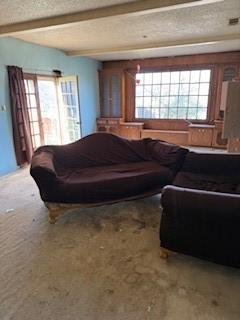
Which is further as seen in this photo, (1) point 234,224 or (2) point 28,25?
(2) point 28,25

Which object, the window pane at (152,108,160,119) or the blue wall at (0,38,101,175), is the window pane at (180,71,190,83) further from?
the blue wall at (0,38,101,175)

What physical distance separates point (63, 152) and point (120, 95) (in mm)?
4365

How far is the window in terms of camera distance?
6.34 meters

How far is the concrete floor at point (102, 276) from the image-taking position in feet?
5.06

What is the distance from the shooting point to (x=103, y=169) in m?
3.07

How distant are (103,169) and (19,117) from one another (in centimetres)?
230

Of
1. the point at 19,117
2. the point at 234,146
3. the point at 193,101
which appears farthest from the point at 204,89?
the point at 19,117

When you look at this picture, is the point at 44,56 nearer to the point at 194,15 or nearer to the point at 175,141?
the point at 194,15

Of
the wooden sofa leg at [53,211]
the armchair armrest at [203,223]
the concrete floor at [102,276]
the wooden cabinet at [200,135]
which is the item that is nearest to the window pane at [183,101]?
the wooden cabinet at [200,135]

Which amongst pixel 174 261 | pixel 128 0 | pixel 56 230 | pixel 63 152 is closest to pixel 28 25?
pixel 128 0

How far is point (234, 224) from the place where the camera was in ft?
5.36

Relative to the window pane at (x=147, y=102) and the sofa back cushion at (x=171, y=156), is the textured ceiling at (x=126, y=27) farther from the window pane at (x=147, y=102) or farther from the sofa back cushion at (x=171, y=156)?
the window pane at (x=147, y=102)

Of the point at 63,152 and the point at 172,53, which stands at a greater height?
the point at 172,53

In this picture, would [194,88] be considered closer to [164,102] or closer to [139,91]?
[164,102]
